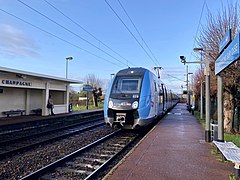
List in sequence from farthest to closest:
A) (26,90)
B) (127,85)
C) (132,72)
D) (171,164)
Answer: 1. (26,90)
2. (132,72)
3. (127,85)
4. (171,164)

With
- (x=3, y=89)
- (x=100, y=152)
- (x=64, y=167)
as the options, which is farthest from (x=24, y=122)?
(x=64, y=167)

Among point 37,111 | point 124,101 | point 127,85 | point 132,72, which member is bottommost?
point 37,111

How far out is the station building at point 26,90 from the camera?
14484mm

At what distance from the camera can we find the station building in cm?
1448

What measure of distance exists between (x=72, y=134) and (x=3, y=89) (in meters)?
9.04

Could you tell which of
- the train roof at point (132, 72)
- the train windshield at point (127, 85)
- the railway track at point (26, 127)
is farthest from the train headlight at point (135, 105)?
the railway track at point (26, 127)

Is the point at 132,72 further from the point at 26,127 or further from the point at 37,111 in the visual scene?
the point at 37,111

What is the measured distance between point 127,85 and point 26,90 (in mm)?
12558

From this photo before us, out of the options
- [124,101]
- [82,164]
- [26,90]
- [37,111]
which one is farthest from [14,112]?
[82,164]

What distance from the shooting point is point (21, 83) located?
15.5 meters

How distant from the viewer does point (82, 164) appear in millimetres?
5957

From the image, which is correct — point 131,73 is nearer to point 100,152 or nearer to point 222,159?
point 100,152

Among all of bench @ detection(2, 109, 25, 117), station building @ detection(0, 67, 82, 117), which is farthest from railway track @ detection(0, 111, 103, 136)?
bench @ detection(2, 109, 25, 117)

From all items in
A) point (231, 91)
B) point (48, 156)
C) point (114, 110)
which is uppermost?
point (231, 91)
